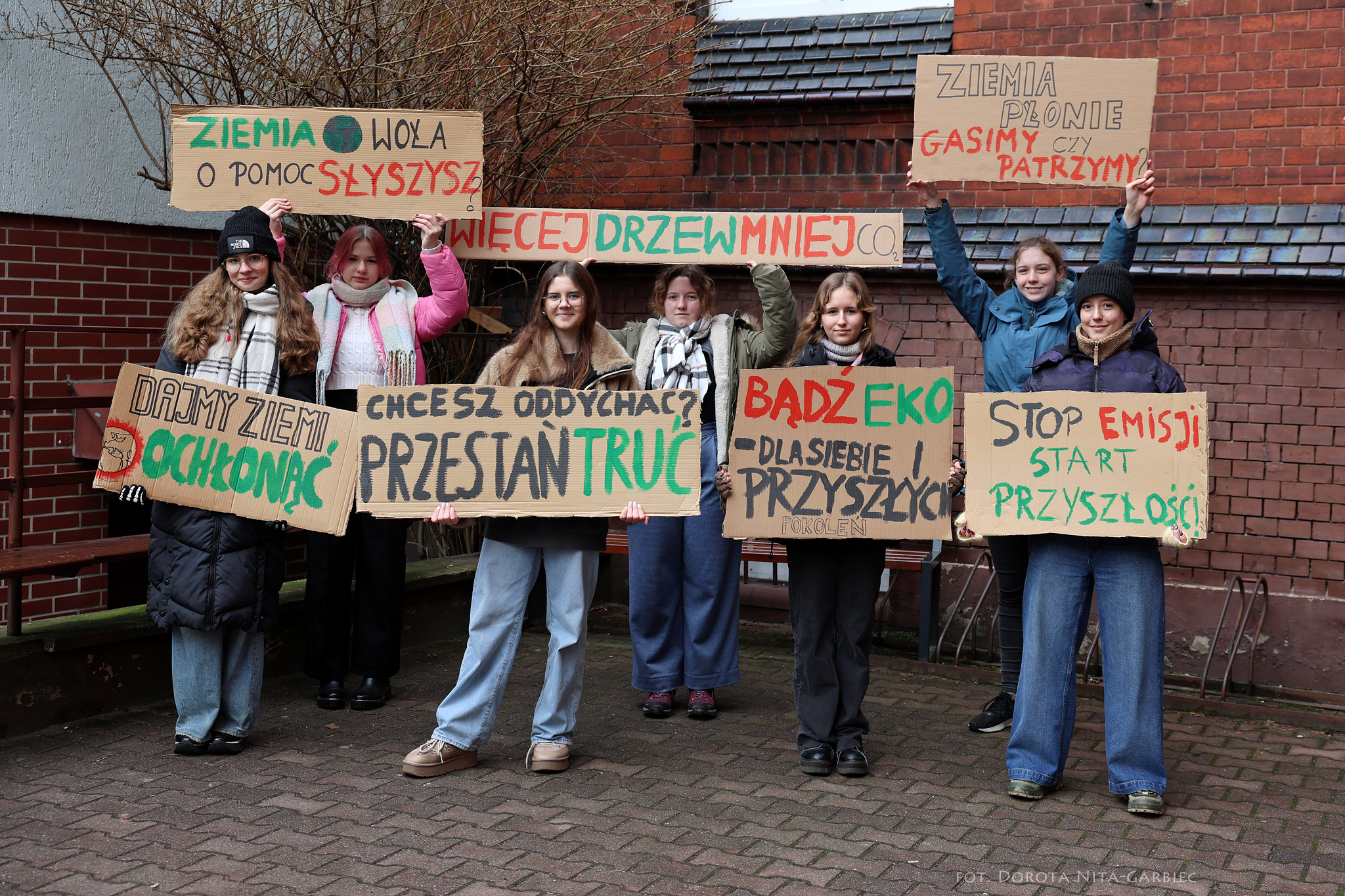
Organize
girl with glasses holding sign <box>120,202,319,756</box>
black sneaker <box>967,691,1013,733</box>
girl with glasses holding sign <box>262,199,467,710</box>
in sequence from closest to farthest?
1. girl with glasses holding sign <box>120,202,319,756</box>
2. girl with glasses holding sign <box>262,199,467,710</box>
3. black sneaker <box>967,691,1013,733</box>

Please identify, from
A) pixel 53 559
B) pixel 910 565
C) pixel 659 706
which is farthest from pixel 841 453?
pixel 53 559

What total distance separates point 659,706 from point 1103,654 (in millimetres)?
1957

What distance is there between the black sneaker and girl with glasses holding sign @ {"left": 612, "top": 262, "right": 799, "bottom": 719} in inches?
42.4

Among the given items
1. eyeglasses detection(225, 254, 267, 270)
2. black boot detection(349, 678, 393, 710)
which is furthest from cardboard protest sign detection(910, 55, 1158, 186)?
black boot detection(349, 678, 393, 710)

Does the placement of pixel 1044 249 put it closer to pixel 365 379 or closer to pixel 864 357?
pixel 864 357

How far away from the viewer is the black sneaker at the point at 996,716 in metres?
5.51

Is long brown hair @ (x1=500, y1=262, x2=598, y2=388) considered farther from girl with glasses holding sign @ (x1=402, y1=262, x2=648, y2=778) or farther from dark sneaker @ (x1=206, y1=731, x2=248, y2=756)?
dark sneaker @ (x1=206, y1=731, x2=248, y2=756)

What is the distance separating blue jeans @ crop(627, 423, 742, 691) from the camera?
5.62 m

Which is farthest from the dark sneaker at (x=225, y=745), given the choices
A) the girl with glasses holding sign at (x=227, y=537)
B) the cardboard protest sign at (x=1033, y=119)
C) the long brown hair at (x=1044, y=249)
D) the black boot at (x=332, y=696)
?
the long brown hair at (x=1044, y=249)

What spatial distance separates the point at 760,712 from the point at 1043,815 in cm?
159

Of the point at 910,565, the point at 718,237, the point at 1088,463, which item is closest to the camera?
the point at 1088,463

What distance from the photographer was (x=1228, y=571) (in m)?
6.48

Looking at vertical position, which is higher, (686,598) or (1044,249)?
(1044,249)

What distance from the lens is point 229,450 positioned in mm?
4766
